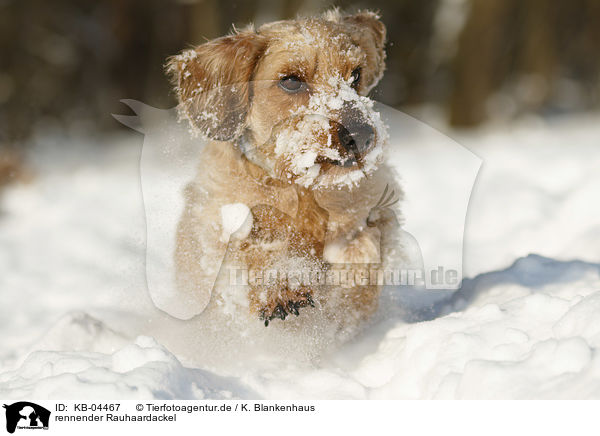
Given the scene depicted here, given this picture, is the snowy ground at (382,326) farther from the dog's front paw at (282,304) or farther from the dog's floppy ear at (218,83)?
the dog's floppy ear at (218,83)

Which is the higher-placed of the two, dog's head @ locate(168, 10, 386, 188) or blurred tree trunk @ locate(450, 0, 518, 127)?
blurred tree trunk @ locate(450, 0, 518, 127)

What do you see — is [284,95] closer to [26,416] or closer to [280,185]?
[280,185]

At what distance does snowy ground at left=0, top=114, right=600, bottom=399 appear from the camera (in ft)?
7.38

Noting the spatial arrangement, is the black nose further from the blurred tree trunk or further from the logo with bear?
the blurred tree trunk

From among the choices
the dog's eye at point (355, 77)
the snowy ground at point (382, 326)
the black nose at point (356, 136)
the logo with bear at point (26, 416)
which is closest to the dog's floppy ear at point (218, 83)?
the dog's eye at point (355, 77)

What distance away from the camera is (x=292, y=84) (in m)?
2.94

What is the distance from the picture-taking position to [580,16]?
13.6 metres

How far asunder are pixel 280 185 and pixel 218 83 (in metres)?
0.58

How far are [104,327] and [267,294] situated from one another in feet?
3.64

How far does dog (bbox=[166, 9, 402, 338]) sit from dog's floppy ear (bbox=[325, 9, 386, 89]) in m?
0.19

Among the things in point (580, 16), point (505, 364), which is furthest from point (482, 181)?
point (580, 16)

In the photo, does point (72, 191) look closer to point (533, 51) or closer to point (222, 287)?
point (222, 287)

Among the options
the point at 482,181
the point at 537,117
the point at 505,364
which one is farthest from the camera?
the point at 537,117

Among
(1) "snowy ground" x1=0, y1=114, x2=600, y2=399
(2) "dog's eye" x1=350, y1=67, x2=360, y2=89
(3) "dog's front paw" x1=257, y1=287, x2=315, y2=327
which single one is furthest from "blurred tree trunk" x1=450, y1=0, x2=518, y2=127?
(3) "dog's front paw" x1=257, y1=287, x2=315, y2=327
